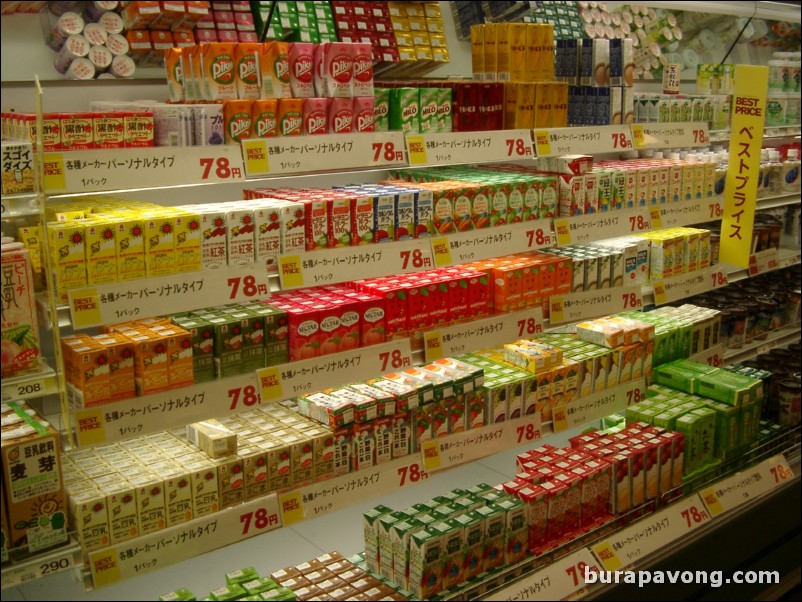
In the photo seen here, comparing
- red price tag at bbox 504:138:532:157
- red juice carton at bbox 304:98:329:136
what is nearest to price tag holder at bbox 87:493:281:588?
red juice carton at bbox 304:98:329:136

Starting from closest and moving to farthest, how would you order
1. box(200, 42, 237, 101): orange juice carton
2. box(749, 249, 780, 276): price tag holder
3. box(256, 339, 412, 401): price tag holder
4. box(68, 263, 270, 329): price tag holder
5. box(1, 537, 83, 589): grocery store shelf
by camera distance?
box(1, 537, 83, 589): grocery store shelf, box(68, 263, 270, 329): price tag holder, box(200, 42, 237, 101): orange juice carton, box(256, 339, 412, 401): price tag holder, box(749, 249, 780, 276): price tag holder

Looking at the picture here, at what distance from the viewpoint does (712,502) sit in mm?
3410

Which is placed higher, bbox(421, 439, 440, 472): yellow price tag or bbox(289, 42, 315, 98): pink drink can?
bbox(289, 42, 315, 98): pink drink can

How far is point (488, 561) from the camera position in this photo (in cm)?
278

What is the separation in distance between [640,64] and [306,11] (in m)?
2.09

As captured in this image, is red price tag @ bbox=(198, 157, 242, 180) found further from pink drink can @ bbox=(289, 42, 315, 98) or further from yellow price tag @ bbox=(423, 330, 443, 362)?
yellow price tag @ bbox=(423, 330, 443, 362)

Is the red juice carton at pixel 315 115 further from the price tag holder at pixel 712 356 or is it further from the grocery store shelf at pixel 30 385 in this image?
the price tag holder at pixel 712 356

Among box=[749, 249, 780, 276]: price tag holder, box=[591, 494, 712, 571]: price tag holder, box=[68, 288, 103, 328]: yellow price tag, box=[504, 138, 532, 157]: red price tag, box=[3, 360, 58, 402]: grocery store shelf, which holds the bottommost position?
box=[591, 494, 712, 571]: price tag holder

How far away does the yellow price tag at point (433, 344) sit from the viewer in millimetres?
2832

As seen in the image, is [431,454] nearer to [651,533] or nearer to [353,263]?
A: [353,263]

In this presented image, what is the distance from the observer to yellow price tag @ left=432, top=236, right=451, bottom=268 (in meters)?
2.83

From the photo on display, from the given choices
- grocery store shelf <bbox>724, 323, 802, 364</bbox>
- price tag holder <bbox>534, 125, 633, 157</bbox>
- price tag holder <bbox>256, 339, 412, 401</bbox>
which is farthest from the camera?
grocery store shelf <bbox>724, 323, 802, 364</bbox>

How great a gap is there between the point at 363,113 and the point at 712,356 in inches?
95.0

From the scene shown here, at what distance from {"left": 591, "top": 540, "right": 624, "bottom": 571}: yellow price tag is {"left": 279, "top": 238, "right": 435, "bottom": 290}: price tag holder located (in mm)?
1192
